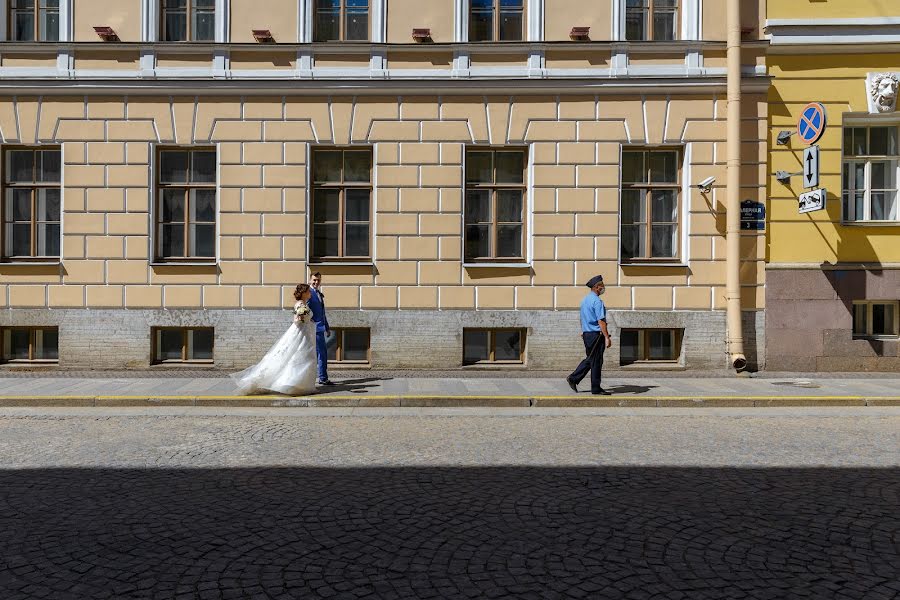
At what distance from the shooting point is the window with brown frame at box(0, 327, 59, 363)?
12.5 meters

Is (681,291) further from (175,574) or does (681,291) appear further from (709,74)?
(175,574)

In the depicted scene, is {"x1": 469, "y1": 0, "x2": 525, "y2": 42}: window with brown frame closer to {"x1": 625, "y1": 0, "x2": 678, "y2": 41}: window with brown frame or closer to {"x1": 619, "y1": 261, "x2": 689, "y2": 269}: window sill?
{"x1": 625, "y1": 0, "x2": 678, "y2": 41}: window with brown frame

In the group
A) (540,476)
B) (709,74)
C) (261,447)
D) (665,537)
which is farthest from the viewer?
(709,74)

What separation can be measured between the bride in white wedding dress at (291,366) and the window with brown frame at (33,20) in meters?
7.85

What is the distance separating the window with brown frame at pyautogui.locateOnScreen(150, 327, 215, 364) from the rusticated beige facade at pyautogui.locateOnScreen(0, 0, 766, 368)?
11.4 inches

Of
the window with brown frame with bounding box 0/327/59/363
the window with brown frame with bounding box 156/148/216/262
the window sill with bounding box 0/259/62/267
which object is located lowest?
the window with brown frame with bounding box 0/327/59/363

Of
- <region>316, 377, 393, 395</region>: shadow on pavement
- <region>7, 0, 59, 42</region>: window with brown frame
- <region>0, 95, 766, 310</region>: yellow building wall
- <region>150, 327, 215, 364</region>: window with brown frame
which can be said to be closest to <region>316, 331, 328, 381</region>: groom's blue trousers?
<region>316, 377, 393, 395</region>: shadow on pavement

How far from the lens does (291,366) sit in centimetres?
975

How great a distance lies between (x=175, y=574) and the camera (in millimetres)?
3588

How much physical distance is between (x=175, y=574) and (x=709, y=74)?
12.0m

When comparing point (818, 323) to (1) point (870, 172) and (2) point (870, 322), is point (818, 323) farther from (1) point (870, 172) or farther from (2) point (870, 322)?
(1) point (870, 172)

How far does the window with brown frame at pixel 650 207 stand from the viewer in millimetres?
12489

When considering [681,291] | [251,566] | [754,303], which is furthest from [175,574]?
[754,303]

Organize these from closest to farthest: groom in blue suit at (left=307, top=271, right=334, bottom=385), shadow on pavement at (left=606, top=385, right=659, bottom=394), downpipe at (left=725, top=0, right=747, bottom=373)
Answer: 1. shadow on pavement at (left=606, top=385, right=659, bottom=394)
2. groom in blue suit at (left=307, top=271, right=334, bottom=385)
3. downpipe at (left=725, top=0, right=747, bottom=373)
